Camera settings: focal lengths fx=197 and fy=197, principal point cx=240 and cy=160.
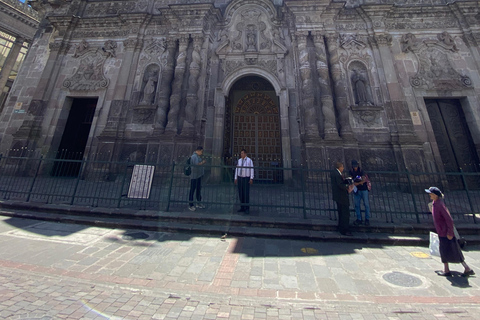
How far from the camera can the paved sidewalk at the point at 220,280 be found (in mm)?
2377

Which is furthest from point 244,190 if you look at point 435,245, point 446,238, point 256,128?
point 256,128

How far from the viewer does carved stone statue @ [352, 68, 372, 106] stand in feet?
32.0

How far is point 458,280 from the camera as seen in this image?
305 centimetres

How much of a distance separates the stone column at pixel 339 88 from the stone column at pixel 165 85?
27.4ft

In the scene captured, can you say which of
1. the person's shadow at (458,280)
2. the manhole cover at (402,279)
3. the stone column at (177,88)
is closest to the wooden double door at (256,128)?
the stone column at (177,88)

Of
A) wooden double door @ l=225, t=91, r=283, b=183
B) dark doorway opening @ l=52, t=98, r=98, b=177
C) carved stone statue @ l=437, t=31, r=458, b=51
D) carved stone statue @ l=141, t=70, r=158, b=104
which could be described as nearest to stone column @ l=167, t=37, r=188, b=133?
carved stone statue @ l=141, t=70, r=158, b=104

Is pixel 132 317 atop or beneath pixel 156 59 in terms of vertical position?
beneath

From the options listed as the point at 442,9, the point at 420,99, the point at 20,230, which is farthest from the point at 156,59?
the point at 442,9

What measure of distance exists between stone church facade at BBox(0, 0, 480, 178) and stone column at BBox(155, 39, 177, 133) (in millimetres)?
66

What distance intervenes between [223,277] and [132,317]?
128 centimetres

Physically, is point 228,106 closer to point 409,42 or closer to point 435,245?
point 435,245

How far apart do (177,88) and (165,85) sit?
87 cm

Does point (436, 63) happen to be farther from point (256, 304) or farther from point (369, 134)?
point (256, 304)

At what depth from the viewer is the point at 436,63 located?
1017 centimetres
